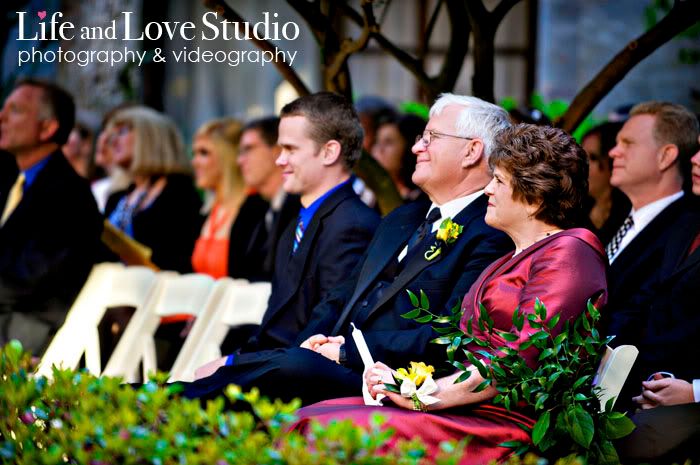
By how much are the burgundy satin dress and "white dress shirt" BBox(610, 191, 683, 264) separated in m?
1.80

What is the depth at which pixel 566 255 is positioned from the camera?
4.05 meters

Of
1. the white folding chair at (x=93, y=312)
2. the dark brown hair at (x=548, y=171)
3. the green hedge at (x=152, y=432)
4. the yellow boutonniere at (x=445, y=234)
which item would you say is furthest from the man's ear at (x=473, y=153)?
the white folding chair at (x=93, y=312)

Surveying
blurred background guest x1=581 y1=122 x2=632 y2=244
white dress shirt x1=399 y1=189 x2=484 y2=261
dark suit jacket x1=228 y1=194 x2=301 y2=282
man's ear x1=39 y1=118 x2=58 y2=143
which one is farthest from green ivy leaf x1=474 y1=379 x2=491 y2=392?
man's ear x1=39 y1=118 x2=58 y2=143

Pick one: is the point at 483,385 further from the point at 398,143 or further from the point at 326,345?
the point at 398,143

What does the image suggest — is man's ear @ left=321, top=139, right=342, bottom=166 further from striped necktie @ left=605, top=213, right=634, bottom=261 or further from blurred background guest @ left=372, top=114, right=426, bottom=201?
blurred background guest @ left=372, top=114, right=426, bottom=201

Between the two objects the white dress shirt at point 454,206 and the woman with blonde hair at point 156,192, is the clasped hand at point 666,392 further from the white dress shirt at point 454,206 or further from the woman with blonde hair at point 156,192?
the woman with blonde hair at point 156,192

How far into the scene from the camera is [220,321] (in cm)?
629

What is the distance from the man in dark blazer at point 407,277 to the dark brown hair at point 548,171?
47 centimetres

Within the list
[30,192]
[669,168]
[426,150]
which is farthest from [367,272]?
[30,192]

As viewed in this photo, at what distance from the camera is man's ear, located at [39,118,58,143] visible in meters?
7.61

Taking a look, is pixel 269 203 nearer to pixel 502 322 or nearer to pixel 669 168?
pixel 669 168

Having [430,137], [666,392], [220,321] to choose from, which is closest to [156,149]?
[220,321]

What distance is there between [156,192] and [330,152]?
12.5 feet

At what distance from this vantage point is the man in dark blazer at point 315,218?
573 centimetres
